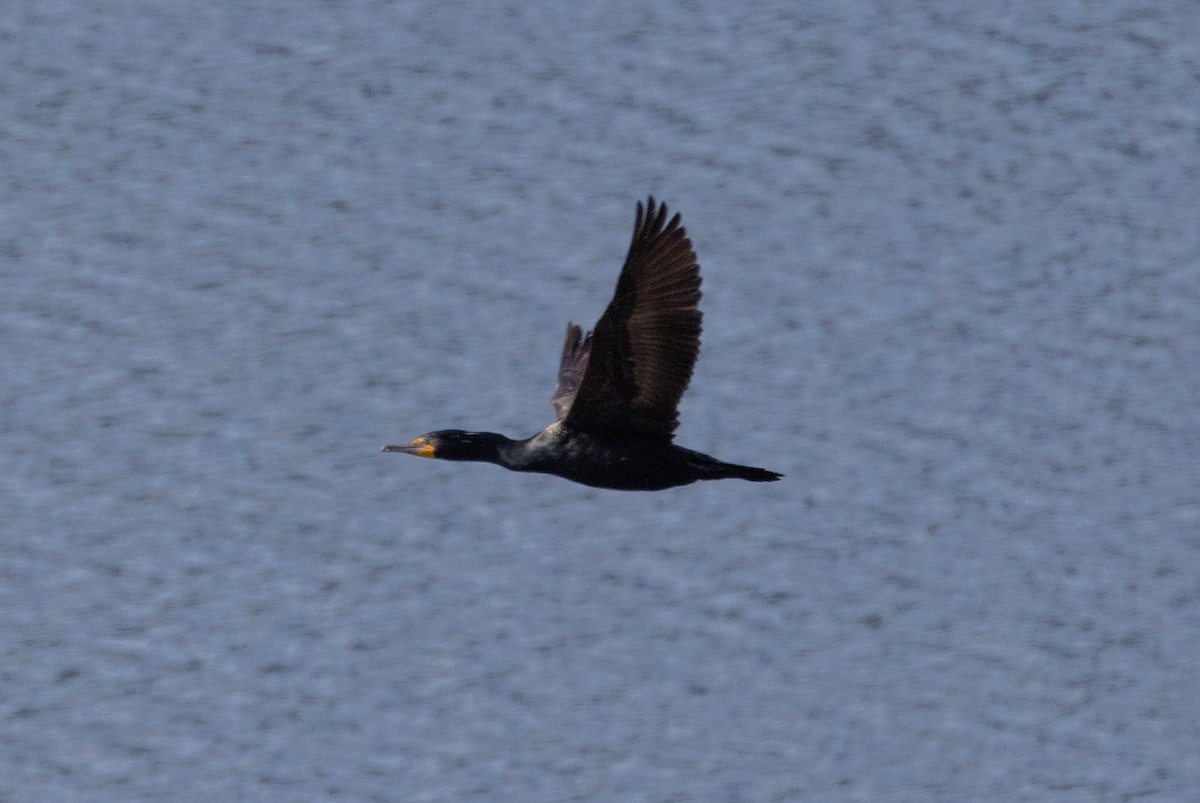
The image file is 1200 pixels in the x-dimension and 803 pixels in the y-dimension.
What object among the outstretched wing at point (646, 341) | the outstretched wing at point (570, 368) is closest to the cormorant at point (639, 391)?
the outstretched wing at point (646, 341)

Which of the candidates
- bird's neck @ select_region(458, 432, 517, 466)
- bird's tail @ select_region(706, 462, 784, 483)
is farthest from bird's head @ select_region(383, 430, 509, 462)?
bird's tail @ select_region(706, 462, 784, 483)

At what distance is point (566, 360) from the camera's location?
516 inches

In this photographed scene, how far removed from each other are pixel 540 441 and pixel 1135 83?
931 centimetres

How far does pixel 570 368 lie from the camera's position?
13.0 m

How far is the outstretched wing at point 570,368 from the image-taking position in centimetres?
1275

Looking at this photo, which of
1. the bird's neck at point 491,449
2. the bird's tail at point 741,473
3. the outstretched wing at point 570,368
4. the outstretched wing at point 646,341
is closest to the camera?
the outstretched wing at point 646,341

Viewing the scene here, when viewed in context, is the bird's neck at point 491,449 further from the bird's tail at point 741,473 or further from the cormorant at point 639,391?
the bird's tail at point 741,473

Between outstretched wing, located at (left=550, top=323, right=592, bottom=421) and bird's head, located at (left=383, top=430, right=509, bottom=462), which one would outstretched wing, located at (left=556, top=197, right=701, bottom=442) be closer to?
bird's head, located at (left=383, top=430, right=509, bottom=462)

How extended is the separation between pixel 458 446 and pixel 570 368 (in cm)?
101

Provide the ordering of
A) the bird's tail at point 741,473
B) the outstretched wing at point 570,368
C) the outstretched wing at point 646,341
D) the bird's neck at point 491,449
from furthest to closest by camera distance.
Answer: the outstretched wing at point 570,368 < the bird's neck at point 491,449 < the bird's tail at point 741,473 < the outstretched wing at point 646,341

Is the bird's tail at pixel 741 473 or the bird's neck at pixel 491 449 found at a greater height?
the bird's tail at pixel 741 473

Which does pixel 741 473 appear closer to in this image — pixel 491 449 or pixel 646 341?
pixel 646 341

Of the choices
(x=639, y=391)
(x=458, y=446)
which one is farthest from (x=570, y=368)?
(x=639, y=391)

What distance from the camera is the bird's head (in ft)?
39.7
